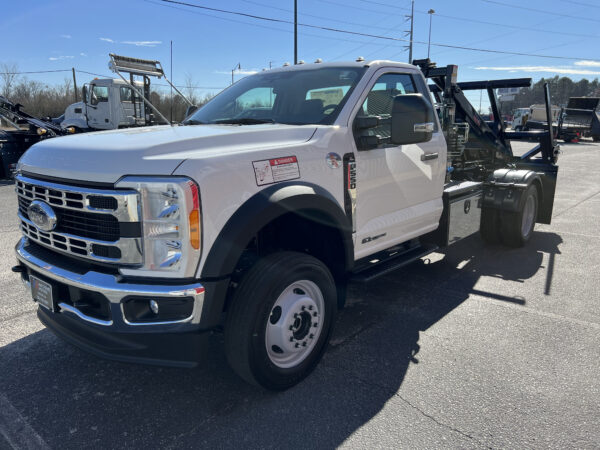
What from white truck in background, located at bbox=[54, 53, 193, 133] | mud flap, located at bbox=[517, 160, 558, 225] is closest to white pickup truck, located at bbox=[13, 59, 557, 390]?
mud flap, located at bbox=[517, 160, 558, 225]

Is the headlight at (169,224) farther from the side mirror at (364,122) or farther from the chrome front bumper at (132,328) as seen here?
the side mirror at (364,122)

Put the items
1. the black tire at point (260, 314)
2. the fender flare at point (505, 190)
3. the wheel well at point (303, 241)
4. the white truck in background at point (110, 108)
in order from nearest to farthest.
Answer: the black tire at point (260, 314) → the wheel well at point (303, 241) → the fender flare at point (505, 190) → the white truck in background at point (110, 108)

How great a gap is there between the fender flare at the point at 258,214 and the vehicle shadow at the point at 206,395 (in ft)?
2.27

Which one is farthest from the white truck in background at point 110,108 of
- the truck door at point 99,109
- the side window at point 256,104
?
the side window at point 256,104

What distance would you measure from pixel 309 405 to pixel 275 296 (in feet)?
2.35

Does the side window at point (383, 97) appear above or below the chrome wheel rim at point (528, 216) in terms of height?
above

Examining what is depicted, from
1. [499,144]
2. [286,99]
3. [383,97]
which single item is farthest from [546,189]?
[286,99]

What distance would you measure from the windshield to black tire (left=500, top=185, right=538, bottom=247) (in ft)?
11.5

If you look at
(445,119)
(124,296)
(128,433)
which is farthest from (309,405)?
(445,119)

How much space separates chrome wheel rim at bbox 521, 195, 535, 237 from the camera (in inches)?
254

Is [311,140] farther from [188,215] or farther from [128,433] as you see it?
[128,433]

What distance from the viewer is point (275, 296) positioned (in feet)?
8.76

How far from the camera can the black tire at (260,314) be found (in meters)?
2.58

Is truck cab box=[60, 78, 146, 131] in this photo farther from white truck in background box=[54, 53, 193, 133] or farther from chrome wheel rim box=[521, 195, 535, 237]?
chrome wheel rim box=[521, 195, 535, 237]
